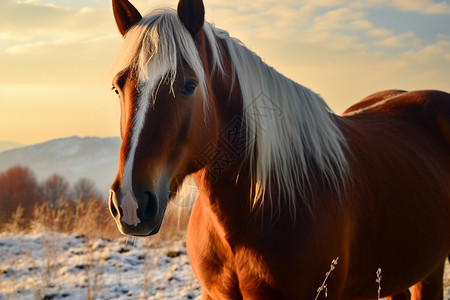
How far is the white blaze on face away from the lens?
69.2 inches

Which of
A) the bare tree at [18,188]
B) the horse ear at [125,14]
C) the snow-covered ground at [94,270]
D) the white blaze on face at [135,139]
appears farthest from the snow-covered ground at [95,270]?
the bare tree at [18,188]

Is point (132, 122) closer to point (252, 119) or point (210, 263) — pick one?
point (252, 119)

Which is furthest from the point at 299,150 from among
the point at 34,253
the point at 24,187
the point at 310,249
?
the point at 24,187

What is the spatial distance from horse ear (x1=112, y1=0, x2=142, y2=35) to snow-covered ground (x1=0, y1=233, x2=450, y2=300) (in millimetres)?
3023

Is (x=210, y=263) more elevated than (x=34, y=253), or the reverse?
(x=210, y=263)

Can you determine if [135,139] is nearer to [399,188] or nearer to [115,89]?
[115,89]

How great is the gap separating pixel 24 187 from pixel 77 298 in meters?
19.7

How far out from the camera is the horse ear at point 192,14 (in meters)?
2.09

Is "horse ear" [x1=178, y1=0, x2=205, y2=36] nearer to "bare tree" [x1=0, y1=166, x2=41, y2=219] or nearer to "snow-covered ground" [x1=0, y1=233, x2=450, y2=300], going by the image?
"snow-covered ground" [x1=0, y1=233, x2=450, y2=300]

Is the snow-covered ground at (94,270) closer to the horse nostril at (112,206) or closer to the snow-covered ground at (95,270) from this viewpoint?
the snow-covered ground at (95,270)

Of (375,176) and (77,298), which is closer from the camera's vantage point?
(375,176)

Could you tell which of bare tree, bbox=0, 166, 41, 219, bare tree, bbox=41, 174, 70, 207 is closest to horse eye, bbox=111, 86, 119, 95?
bare tree, bbox=0, 166, 41, 219

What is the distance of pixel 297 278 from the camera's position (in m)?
2.17

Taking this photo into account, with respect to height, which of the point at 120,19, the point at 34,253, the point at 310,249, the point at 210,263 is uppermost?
the point at 120,19
